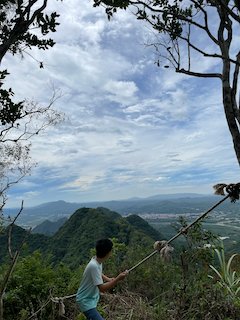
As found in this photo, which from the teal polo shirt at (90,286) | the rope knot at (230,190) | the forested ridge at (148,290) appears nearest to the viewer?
the rope knot at (230,190)

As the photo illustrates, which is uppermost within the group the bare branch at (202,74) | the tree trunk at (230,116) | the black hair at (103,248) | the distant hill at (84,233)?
the bare branch at (202,74)

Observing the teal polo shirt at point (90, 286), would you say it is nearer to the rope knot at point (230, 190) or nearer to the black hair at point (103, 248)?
the black hair at point (103, 248)

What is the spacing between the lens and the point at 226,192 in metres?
2.80

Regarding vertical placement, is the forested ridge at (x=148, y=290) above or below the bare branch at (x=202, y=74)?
below

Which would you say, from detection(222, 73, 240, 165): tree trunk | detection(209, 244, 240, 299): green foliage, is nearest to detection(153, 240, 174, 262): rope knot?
A: detection(222, 73, 240, 165): tree trunk

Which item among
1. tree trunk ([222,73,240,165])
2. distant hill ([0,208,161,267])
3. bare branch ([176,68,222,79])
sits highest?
bare branch ([176,68,222,79])

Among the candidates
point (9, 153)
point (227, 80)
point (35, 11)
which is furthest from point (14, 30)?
point (227, 80)

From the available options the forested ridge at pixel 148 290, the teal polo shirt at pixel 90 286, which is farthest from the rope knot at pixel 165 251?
the forested ridge at pixel 148 290

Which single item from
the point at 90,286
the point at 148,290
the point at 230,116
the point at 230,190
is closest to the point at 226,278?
the point at 148,290

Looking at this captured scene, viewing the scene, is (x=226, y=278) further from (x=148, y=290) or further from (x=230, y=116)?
(x=230, y=116)

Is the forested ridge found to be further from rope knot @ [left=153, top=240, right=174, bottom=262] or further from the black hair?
rope knot @ [left=153, top=240, right=174, bottom=262]

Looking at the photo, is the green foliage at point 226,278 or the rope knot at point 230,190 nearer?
the rope knot at point 230,190

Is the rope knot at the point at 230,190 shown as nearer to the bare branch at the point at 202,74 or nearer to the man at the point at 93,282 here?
the man at the point at 93,282

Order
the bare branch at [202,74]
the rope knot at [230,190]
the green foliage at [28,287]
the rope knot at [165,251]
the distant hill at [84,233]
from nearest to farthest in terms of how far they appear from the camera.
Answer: the rope knot at [230,190] → the rope knot at [165,251] → the bare branch at [202,74] → the green foliage at [28,287] → the distant hill at [84,233]
